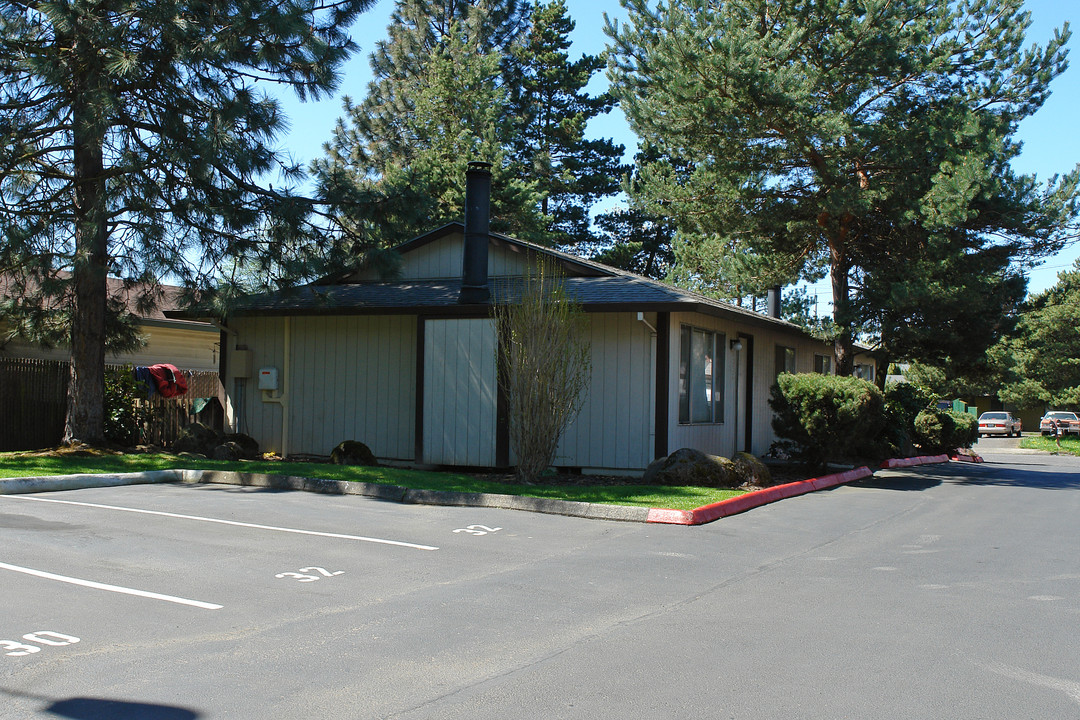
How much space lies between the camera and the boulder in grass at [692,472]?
1315cm

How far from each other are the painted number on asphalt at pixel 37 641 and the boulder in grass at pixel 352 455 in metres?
10.0

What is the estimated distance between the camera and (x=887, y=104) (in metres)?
19.9

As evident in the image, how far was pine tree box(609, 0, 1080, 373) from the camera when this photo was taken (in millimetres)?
17797

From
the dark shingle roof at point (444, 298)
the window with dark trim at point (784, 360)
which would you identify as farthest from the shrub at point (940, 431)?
the dark shingle roof at point (444, 298)

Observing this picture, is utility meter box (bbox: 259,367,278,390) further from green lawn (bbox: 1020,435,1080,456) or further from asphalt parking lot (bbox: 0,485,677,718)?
green lawn (bbox: 1020,435,1080,456)

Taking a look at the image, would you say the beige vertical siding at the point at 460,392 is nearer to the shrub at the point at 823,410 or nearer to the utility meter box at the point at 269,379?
the utility meter box at the point at 269,379

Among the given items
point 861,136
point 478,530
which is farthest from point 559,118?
point 478,530

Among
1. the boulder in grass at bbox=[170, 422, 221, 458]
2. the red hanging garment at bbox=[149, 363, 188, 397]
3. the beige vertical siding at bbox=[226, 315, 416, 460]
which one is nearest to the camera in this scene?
the beige vertical siding at bbox=[226, 315, 416, 460]

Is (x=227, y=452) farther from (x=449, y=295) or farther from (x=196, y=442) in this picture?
(x=449, y=295)

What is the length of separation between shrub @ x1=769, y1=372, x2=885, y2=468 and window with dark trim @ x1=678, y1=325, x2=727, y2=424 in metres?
1.25

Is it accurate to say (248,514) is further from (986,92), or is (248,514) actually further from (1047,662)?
(986,92)

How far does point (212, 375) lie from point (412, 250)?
23.5 ft

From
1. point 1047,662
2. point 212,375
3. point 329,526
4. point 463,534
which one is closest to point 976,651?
point 1047,662

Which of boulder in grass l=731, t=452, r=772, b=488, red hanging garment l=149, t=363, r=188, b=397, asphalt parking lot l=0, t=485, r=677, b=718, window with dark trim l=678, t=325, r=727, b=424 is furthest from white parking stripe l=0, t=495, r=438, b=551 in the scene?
red hanging garment l=149, t=363, r=188, b=397
